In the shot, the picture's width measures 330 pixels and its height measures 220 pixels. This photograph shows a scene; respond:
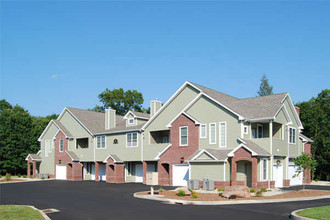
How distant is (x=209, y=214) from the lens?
1658 cm

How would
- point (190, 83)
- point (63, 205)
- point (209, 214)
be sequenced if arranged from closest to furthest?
point (209, 214), point (63, 205), point (190, 83)

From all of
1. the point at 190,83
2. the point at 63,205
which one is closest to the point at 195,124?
the point at 190,83

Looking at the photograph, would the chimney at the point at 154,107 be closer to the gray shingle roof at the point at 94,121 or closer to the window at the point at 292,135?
the gray shingle roof at the point at 94,121

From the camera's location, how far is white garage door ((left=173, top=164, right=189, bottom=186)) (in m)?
34.1

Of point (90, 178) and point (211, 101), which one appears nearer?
point (211, 101)

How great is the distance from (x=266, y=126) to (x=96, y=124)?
25.9m

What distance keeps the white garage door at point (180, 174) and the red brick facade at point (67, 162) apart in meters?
18.6

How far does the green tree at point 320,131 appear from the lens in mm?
45766

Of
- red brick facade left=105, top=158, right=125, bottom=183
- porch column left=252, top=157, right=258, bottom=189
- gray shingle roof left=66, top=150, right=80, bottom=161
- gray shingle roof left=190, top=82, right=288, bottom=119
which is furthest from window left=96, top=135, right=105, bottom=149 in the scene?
porch column left=252, top=157, right=258, bottom=189

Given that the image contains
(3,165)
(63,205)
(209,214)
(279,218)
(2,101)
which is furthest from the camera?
(2,101)

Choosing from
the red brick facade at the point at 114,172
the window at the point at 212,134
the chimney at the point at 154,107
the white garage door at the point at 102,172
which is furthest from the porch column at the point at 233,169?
the white garage door at the point at 102,172

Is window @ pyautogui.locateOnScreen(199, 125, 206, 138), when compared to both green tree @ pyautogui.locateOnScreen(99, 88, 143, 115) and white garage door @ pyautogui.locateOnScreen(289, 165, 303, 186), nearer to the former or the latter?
white garage door @ pyautogui.locateOnScreen(289, 165, 303, 186)

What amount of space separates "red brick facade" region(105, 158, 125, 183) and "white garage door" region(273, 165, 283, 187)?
61.8 feet

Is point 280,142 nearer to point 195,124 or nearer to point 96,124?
point 195,124
